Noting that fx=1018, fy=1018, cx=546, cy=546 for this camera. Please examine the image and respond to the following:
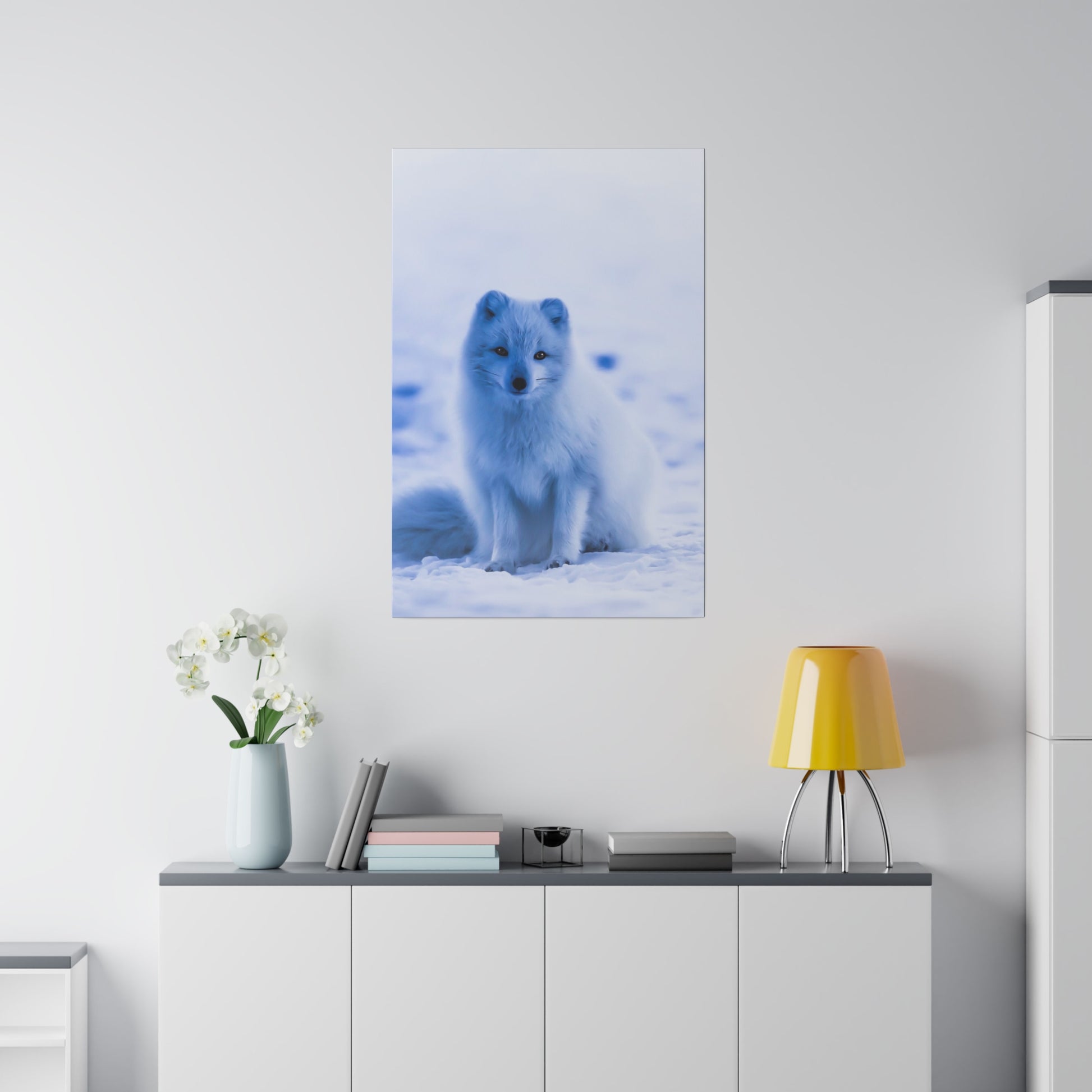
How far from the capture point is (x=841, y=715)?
197 centimetres

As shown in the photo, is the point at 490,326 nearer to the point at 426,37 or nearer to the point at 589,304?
the point at 589,304

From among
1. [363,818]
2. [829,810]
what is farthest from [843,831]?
[363,818]

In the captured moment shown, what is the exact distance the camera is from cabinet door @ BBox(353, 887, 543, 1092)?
2.00m

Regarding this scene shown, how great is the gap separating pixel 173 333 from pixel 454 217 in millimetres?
661

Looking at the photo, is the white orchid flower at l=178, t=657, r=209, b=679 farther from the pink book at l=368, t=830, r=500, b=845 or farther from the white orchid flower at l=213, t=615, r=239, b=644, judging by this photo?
the pink book at l=368, t=830, r=500, b=845

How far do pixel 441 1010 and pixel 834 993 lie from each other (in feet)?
2.55

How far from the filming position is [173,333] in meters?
2.21

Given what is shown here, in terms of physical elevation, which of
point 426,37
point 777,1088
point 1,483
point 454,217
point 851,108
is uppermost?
point 426,37

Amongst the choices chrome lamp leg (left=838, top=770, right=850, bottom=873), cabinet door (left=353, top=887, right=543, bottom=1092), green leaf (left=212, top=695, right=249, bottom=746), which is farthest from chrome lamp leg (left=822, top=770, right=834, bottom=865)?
green leaf (left=212, top=695, right=249, bottom=746)

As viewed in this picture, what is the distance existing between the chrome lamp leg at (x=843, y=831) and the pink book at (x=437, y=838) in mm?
699

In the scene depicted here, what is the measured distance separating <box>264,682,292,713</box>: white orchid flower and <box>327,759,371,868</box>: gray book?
198 millimetres

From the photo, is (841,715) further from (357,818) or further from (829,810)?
(357,818)

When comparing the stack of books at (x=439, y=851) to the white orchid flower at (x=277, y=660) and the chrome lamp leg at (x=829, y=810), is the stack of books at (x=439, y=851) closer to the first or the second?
the white orchid flower at (x=277, y=660)

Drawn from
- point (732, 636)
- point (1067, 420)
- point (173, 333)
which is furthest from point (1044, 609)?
point (173, 333)
